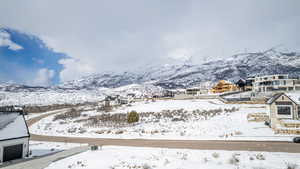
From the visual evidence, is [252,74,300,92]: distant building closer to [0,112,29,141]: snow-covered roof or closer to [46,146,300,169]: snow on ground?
[46,146,300,169]: snow on ground

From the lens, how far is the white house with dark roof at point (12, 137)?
16.7 meters

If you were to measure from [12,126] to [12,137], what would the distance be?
162cm

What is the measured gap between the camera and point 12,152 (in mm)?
17391

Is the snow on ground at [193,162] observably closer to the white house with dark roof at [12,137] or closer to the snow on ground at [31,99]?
the white house with dark roof at [12,137]

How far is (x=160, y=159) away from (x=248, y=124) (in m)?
22.6

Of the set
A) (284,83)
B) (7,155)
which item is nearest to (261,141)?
(7,155)

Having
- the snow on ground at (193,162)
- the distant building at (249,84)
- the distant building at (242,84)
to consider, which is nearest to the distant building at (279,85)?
the distant building at (242,84)

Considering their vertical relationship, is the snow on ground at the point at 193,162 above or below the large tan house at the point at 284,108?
below

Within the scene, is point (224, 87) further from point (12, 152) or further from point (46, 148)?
point (12, 152)

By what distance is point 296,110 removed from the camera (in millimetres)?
29953

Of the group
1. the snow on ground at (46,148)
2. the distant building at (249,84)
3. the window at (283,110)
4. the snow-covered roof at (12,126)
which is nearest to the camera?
the snow-covered roof at (12,126)

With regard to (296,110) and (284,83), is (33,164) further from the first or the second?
(284,83)

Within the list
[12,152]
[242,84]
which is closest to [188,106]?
[12,152]

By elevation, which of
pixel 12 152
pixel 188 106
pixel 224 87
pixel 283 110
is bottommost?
pixel 12 152
